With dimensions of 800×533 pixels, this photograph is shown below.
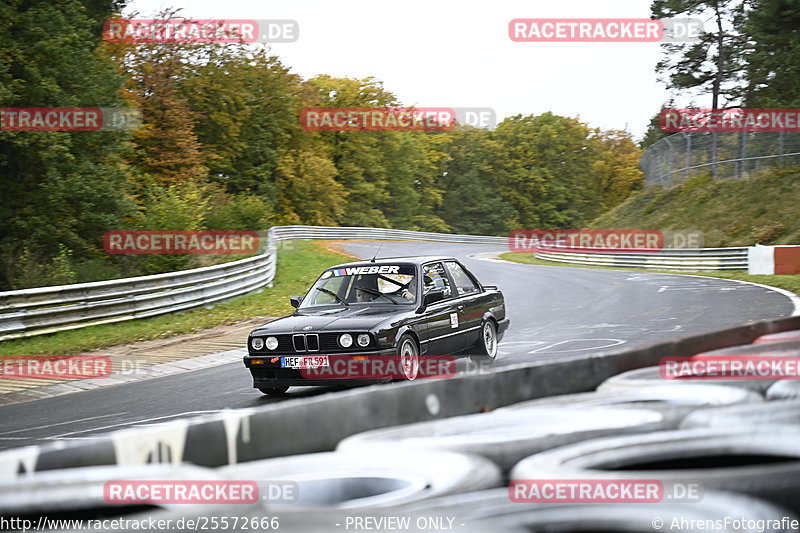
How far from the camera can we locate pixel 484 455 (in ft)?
9.60

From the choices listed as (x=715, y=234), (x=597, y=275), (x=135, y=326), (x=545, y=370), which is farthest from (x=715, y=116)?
(x=545, y=370)

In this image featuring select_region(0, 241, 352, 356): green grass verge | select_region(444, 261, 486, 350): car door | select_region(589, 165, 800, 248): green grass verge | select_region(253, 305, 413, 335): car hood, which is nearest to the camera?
select_region(253, 305, 413, 335): car hood

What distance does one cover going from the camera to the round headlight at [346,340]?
8359 millimetres

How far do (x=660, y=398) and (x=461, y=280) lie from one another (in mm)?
6839

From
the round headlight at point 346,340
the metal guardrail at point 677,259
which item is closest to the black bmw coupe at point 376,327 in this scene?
the round headlight at point 346,340

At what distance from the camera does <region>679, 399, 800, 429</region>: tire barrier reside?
2.91 m

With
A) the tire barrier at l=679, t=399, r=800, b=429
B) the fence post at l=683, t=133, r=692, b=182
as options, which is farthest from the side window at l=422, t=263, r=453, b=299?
the fence post at l=683, t=133, r=692, b=182

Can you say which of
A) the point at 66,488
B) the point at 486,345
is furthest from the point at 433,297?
the point at 66,488

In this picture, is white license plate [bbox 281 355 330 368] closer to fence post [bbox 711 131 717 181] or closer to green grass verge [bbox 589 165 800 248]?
green grass verge [bbox 589 165 800 248]

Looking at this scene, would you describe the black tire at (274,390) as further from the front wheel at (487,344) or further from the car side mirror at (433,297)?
the front wheel at (487,344)

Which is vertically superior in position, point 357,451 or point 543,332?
point 357,451

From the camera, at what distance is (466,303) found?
10.3 m

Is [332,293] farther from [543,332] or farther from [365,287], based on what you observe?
[543,332]

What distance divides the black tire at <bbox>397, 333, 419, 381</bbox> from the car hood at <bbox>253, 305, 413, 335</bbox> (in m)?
0.30
